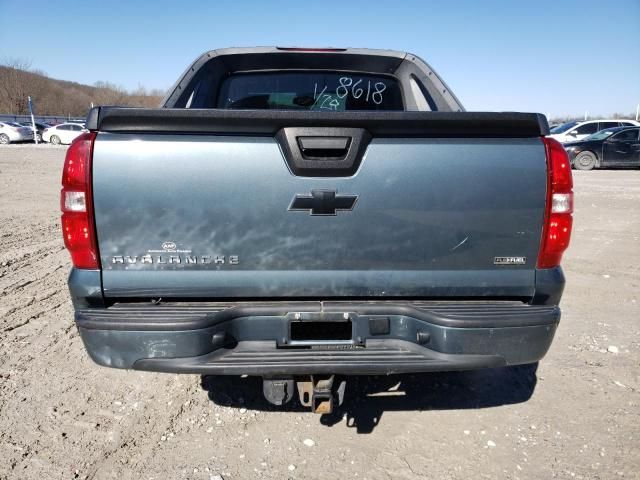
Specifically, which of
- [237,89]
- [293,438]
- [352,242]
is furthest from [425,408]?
[237,89]

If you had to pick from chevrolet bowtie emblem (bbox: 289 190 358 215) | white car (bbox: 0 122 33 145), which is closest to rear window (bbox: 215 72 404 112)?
chevrolet bowtie emblem (bbox: 289 190 358 215)

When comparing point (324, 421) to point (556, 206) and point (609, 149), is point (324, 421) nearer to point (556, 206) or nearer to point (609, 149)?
point (556, 206)

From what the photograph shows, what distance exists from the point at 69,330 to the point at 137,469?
190 cm

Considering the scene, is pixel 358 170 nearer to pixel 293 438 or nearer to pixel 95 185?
pixel 95 185

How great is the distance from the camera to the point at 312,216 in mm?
2035

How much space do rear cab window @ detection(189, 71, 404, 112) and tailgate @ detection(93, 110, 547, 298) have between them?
1854 mm

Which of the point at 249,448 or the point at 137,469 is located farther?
the point at 249,448

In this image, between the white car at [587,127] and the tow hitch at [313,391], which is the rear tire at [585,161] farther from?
the tow hitch at [313,391]

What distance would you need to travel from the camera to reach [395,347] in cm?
212

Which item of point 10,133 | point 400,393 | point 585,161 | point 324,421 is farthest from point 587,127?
point 10,133

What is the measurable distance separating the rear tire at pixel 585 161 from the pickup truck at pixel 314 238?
53.5ft

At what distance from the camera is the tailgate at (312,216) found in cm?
199

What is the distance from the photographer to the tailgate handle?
2.02 m

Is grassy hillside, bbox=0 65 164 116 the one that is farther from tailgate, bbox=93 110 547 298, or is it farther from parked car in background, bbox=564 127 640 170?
tailgate, bbox=93 110 547 298
